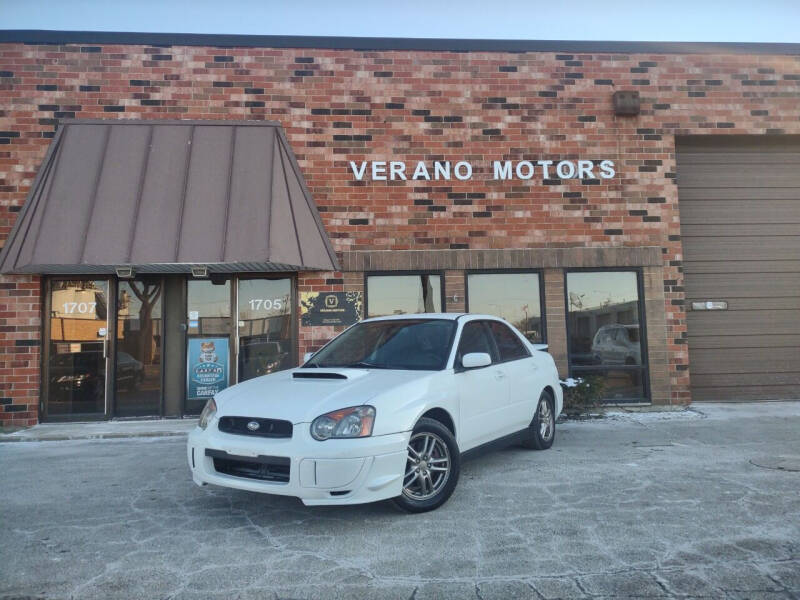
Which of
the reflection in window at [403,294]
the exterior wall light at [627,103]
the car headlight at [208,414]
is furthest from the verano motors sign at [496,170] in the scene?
the car headlight at [208,414]

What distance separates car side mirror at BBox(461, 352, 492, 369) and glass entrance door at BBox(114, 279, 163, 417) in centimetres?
590

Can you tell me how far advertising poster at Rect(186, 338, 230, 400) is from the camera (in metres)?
8.72

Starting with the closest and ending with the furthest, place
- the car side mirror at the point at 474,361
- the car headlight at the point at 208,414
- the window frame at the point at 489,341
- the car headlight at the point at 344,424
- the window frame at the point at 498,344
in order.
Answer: the car headlight at the point at 344,424
the car headlight at the point at 208,414
the car side mirror at the point at 474,361
the window frame at the point at 489,341
the window frame at the point at 498,344

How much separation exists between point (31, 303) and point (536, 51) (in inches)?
355

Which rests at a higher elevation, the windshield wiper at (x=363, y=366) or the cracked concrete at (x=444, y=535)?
the windshield wiper at (x=363, y=366)

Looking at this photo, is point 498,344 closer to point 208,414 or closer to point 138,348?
point 208,414

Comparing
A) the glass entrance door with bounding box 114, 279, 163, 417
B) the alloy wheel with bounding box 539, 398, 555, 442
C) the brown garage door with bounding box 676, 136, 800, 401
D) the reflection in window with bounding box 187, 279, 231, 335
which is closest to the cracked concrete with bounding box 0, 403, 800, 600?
the alloy wheel with bounding box 539, 398, 555, 442

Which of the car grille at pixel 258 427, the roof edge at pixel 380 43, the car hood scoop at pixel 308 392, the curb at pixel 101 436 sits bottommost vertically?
the curb at pixel 101 436

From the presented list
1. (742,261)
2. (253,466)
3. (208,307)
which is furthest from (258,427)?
(742,261)

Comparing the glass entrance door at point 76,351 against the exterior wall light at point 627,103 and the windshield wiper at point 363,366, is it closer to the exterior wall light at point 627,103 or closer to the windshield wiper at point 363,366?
the windshield wiper at point 363,366

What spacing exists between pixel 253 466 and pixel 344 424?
2.39 ft

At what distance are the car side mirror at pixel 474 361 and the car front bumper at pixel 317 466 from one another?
90cm

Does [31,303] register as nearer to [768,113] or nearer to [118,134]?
[118,134]

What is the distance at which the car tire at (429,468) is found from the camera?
4086 mm
